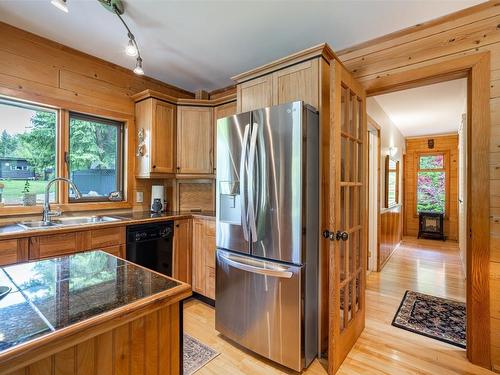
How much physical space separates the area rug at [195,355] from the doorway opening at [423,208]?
1731mm

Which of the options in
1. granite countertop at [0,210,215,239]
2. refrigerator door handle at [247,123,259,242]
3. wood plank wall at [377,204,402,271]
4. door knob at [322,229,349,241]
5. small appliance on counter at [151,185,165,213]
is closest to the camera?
door knob at [322,229,349,241]

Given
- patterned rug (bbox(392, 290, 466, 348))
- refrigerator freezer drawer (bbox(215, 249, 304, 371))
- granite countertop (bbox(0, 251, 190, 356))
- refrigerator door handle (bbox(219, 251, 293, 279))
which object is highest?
granite countertop (bbox(0, 251, 190, 356))

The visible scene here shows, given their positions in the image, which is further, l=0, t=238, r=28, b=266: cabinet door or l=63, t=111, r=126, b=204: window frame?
l=63, t=111, r=126, b=204: window frame

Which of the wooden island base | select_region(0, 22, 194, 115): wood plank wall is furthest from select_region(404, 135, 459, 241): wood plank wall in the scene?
the wooden island base

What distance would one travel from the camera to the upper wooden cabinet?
9.68ft

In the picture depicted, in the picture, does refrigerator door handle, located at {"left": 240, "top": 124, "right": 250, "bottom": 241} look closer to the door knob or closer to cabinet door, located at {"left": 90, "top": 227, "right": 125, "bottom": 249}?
the door knob

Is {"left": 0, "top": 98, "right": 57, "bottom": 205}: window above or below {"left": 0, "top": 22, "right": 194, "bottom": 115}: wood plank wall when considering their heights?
below

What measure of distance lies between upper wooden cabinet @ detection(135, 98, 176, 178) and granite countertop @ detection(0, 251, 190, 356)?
6.15 feet

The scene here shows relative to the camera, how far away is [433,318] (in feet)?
8.23

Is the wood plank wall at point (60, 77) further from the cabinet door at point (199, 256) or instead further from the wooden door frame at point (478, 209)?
the wooden door frame at point (478, 209)

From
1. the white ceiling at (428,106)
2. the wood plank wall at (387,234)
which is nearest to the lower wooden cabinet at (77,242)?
the wood plank wall at (387,234)

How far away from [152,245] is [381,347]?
7.33 feet

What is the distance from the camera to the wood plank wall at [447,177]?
6.22 meters

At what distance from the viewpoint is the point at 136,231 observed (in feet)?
8.07
